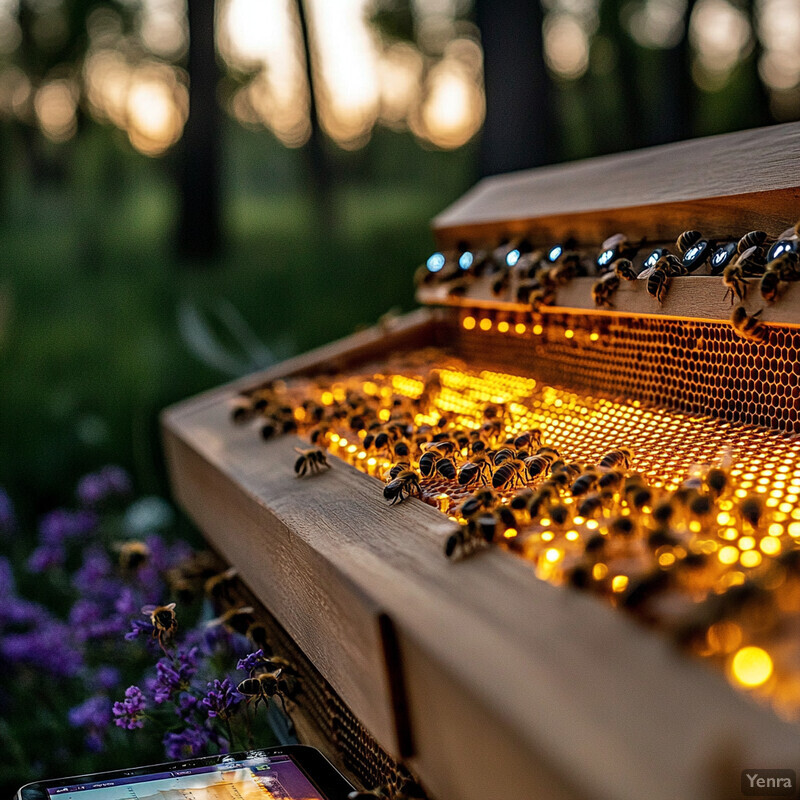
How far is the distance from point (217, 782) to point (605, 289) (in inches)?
38.0

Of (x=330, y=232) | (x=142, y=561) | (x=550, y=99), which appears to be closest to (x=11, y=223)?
(x=330, y=232)

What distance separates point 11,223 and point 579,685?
21.6 ft

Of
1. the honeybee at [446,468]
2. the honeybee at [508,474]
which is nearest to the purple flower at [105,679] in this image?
the honeybee at [446,468]

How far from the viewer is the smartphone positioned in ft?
3.53

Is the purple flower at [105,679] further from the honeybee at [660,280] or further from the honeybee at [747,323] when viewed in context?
the honeybee at [747,323]

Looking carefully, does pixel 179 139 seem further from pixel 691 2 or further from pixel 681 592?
pixel 681 592

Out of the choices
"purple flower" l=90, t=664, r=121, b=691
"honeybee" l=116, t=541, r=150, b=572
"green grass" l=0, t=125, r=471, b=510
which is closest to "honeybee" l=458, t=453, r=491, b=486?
"honeybee" l=116, t=541, r=150, b=572

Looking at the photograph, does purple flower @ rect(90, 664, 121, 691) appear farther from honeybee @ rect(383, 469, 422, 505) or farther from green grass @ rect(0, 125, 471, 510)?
green grass @ rect(0, 125, 471, 510)

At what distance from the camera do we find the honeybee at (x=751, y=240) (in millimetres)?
1129

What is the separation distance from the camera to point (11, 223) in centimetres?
622

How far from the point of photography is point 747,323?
3.55ft

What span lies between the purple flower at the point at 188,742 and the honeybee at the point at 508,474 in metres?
0.77

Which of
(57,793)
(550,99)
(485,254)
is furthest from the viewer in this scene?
(550,99)

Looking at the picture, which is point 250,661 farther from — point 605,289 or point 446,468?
point 605,289
